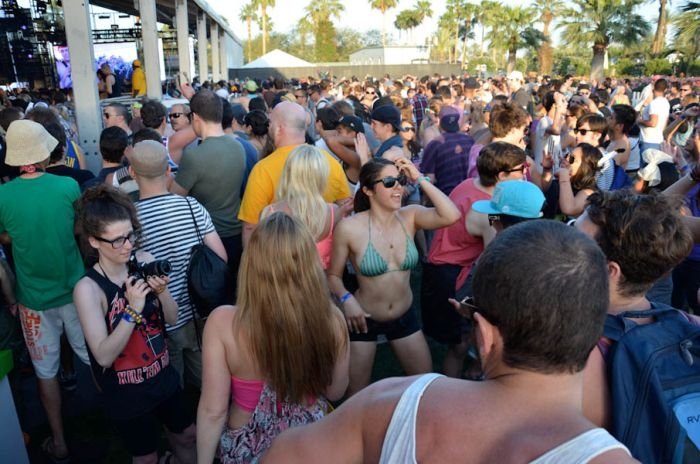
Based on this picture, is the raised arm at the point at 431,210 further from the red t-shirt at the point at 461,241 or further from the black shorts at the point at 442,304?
the black shorts at the point at 442,304

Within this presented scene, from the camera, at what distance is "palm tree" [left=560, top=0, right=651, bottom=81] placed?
35094 millimetres

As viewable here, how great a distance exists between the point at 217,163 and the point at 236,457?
8.60ft

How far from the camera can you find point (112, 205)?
2.71 meters

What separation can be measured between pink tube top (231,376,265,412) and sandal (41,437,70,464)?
6.40 ft

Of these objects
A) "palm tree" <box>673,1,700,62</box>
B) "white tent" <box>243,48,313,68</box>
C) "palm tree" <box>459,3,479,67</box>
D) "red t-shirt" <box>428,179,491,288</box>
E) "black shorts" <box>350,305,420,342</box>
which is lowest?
"black shorts" <box>350,305,420,342</box>

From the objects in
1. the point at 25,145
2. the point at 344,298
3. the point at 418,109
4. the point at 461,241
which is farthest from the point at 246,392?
the point at 418,109

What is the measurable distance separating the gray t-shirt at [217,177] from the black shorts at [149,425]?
185cm

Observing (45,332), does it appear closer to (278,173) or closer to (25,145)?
(25,145)

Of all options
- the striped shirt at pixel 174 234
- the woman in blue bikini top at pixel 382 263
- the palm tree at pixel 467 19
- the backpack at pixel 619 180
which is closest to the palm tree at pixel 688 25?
the backpack at pixel 619 180

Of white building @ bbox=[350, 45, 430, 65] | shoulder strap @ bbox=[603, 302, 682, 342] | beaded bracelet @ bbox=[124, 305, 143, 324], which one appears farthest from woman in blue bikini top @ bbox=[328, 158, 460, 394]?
white building @ bbox=[350, 45, 430, 65]

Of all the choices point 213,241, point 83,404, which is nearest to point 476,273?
point 213,241

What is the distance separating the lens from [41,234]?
3270mm

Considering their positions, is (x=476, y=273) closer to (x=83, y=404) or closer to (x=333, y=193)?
(x=333, y=193)

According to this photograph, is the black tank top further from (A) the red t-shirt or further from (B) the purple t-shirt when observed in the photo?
(B) the purple t-shirt
